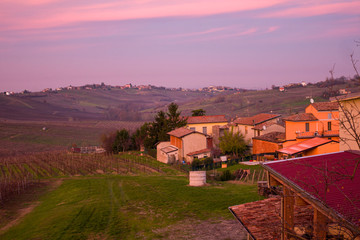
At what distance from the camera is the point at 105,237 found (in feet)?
53.8

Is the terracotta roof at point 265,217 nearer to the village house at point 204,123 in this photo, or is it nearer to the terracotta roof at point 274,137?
the terracotta roof at point 274,137

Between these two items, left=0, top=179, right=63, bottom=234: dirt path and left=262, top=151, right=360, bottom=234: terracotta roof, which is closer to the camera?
left=262, top=151, right=360, bottom=234: terracotta roof

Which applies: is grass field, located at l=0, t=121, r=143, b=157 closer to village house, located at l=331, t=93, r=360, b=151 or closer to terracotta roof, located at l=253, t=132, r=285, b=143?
terracotta roof, located at l=253, t=132, r=285, b=143

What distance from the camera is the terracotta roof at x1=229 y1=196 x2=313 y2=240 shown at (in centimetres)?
812

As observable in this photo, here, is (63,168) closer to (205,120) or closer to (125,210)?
(125,210)

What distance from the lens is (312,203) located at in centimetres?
605

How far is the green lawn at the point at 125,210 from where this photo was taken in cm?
1752

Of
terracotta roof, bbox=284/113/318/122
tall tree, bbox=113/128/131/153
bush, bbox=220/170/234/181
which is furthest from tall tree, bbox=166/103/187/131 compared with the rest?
bush, bbox=220/170/234/181

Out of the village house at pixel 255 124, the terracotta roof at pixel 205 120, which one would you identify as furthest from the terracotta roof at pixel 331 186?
the terracotta roof at pixel 205 120

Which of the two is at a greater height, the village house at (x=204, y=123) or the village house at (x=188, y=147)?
the village house at (x=204, y=123)

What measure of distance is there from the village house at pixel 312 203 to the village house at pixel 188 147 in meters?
37.2

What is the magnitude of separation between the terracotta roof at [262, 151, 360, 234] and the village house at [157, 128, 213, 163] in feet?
127

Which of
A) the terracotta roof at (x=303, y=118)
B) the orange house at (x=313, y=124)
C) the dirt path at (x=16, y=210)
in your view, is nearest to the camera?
the dirt path at (x=16, y=210)

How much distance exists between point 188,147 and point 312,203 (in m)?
43.0
